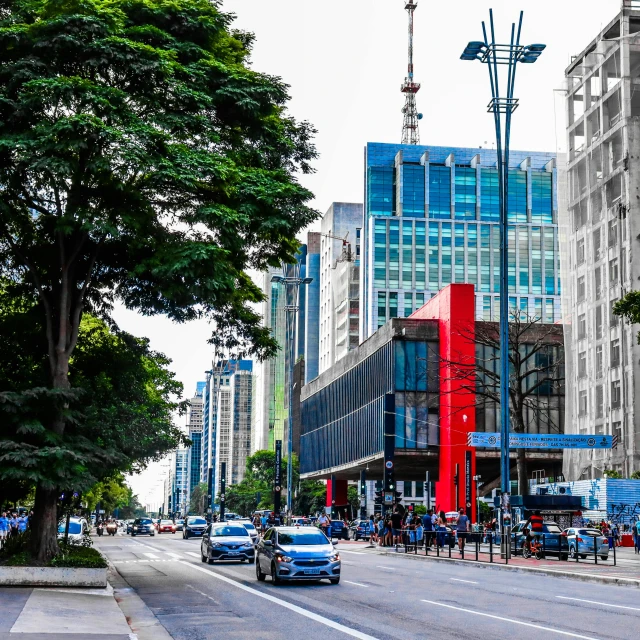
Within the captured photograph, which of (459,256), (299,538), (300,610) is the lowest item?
(300,610)

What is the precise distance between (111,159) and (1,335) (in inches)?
250

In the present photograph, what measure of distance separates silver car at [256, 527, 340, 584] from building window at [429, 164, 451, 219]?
128800mm

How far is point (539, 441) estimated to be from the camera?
4634 cm

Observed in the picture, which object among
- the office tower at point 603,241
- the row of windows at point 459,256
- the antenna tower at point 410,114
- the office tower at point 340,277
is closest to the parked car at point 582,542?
the office tower at point 603,241

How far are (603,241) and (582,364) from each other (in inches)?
330

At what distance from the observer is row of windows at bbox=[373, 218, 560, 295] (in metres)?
149

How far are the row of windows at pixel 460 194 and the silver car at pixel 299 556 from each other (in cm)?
12642

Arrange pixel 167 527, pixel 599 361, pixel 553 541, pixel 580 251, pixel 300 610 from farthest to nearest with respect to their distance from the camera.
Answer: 1. pixel 167 527
2. pixel 580 251
3. pixel 599 361
4. pixel 553 541
5. pixel 300 610

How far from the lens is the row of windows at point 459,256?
490ft

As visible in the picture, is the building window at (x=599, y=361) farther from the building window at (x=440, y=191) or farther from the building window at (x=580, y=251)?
the building window at (x=440, y=191)

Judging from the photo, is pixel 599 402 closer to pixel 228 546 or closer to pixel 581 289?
pixel 581 289

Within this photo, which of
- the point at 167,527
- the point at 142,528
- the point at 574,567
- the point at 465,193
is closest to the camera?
the point at 574,567

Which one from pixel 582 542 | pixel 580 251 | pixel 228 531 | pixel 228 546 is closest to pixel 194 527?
pixel 580 251

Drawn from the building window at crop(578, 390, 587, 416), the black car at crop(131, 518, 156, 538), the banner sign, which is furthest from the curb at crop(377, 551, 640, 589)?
the black car at crop(131, 518, 156, 538)
